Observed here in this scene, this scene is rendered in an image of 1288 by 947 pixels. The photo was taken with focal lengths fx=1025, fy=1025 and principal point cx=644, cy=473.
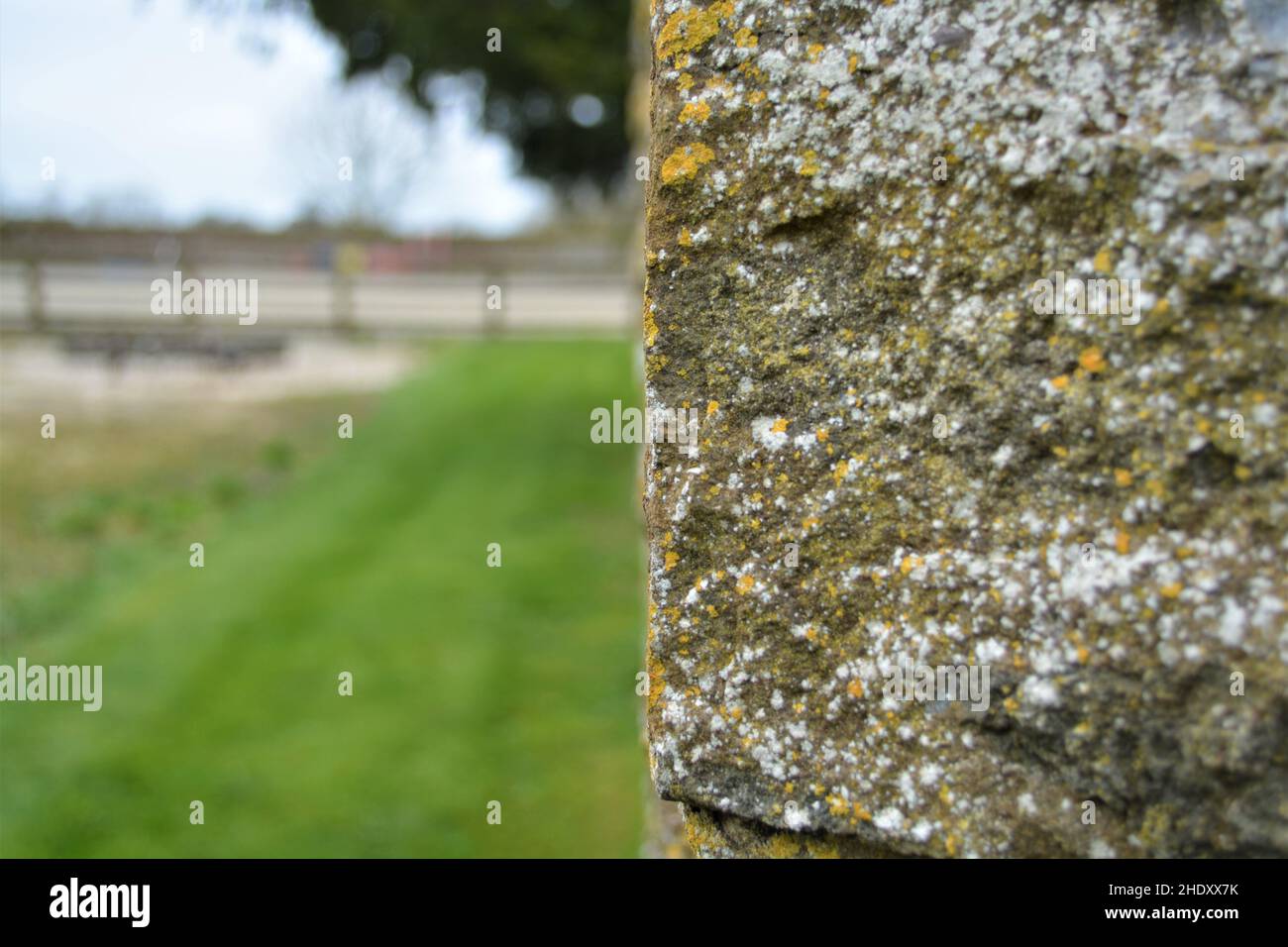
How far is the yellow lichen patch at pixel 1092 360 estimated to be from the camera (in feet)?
4.80

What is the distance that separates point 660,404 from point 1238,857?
1.06m

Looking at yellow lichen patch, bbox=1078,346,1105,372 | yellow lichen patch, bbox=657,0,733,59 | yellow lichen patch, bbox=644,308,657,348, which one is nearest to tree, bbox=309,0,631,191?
yellow lichen patch, bbox=657,0,733,59

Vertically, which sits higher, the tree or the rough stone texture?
the tree

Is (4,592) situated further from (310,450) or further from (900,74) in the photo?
(900,74)

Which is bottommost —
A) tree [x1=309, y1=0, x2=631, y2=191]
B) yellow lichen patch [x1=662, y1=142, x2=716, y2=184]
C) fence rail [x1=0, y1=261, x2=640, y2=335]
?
yellow lichen patch [x1=662, y1=142, x2=716, y2=184]

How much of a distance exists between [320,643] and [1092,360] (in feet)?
17.1

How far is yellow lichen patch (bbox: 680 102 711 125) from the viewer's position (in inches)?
65.0

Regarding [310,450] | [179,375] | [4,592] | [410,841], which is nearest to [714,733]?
[410,841]

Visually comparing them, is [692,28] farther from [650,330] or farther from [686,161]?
[650,330]

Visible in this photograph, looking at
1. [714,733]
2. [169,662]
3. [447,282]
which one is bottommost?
[169,662]

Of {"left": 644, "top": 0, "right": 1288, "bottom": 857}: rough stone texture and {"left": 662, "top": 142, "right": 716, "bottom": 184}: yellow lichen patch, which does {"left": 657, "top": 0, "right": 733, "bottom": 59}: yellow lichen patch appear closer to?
{"left": 644, "top": 0, "right": 1288, "bottom": 857}: rough stone texture

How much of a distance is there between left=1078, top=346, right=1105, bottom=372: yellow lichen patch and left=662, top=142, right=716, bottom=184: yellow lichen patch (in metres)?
0.65

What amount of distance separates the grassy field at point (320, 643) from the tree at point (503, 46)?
3.62m

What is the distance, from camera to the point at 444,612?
6457 millimetres
